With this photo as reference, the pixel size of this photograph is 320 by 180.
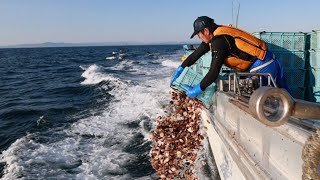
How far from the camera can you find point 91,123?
46.9ft

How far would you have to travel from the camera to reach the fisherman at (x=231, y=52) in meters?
5.24

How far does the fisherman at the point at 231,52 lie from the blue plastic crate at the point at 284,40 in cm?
164

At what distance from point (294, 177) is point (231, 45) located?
2879 mm

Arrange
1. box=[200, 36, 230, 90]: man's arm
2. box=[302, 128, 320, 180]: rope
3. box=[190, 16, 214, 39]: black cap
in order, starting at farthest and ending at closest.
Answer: box=[190, 16, 214, 39]: black cap, box=[200, 36, 230, 90]: man's arm, box=[302, 128, 320, 180]: rope

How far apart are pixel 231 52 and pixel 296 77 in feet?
9.27

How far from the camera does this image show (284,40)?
750 cm

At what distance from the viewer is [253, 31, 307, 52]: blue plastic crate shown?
7.41m

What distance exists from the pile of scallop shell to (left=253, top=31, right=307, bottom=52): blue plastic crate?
204 centimetres

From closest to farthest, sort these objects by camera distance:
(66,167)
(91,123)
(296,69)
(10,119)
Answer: (296,69), (66,167), (91,123), (10,119)

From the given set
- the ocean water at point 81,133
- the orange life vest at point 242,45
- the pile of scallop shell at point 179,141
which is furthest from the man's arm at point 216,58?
the ocean water at point 81,133

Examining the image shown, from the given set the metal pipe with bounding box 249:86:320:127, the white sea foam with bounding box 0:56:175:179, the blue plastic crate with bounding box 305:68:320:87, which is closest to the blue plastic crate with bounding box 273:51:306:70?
the blue plastic crate with bounding box 305:68:320:87

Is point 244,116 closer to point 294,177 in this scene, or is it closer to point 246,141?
point 246,141

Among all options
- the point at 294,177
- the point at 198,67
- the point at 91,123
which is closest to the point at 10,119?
the point at 91,123

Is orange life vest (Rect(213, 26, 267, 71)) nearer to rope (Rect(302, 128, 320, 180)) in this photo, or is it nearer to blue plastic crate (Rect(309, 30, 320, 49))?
blue plastic crate (Rect(309, 30, 320, 49))
